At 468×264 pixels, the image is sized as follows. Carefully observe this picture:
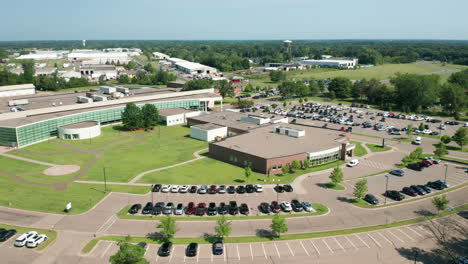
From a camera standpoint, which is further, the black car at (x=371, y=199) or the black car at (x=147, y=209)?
the black car at (x=371, y=199)

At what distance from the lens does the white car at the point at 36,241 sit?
34.8 metres

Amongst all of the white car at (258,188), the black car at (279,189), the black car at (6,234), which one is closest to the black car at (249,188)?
the white car at (258,188)

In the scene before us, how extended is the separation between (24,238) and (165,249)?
14917mm

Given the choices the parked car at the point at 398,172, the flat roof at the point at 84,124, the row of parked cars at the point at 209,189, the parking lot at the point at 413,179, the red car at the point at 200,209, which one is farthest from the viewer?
the flat roof at the point at 84,124

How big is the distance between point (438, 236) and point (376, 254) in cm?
871

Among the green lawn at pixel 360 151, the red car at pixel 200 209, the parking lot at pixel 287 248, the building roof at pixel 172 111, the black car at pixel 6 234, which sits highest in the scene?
the building roof at pixel 172 111

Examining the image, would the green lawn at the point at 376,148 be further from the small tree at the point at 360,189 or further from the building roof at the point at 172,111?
the building roof at the point at 172,111

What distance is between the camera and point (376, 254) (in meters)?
34.0

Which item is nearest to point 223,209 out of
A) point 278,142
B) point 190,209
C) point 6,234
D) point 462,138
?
point 190,209

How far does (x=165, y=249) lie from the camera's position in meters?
33.8

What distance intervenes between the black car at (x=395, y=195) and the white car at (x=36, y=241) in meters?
42.4

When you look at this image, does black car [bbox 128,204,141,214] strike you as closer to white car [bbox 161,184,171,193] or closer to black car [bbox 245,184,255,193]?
white car [bbox 161,184,171,193]

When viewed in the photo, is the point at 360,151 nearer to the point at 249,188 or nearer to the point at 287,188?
the point at 287,188

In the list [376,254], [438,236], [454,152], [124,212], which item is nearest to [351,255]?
[376,254]
